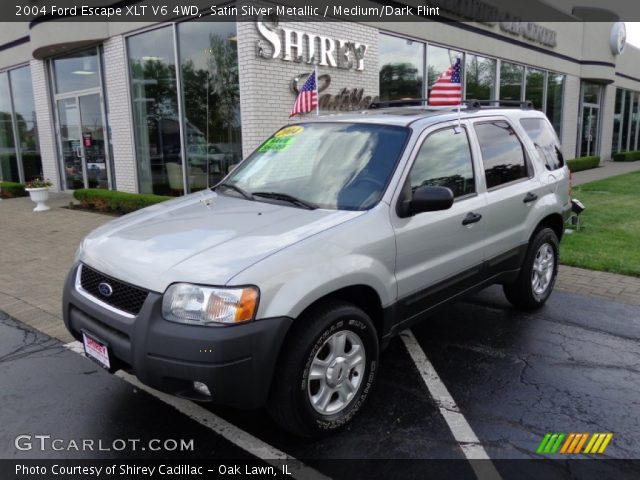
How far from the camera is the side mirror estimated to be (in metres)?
3.30

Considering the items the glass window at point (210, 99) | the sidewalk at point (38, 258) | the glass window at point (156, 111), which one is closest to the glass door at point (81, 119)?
the sidewalk at point (38, 258)

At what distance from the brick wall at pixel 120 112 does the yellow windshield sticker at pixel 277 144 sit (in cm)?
856

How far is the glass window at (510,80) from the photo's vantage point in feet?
56.3

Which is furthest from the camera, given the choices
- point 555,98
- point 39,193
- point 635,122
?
point 635,122

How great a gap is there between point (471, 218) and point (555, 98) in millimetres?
19413

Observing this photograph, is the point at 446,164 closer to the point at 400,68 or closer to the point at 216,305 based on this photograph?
the point at 216,305

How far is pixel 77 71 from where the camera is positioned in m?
13.6

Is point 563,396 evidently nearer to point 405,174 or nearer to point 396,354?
point 396,354

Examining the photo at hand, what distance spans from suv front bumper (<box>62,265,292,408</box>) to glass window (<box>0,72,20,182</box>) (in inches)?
669

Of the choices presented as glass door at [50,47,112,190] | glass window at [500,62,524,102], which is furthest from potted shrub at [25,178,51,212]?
glass window at [500,62,524,102]

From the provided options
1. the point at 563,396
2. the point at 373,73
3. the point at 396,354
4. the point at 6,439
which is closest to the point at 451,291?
the point at 396,354

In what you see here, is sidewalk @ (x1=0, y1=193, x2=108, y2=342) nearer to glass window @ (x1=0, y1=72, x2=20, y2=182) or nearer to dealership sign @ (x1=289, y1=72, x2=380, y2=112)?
dealership sign @ (x1=289, y1=72, x2=380, y2=112)

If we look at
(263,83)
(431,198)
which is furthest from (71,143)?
(431,198)

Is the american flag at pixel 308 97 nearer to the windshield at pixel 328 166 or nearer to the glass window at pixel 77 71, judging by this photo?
the windshield at pixel 328 166
